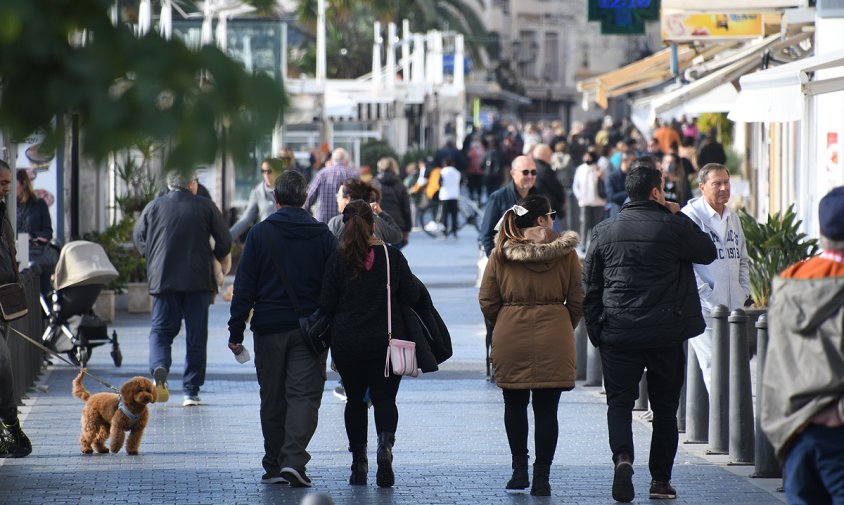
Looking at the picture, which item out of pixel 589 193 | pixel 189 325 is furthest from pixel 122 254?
pixel 589 193

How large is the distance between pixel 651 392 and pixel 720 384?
1.26 meters

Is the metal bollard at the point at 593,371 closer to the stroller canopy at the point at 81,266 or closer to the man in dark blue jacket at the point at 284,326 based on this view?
the stroller canopy at the point at 81,266

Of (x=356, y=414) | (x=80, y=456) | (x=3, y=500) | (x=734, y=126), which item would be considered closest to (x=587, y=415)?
(x=356, y=414)

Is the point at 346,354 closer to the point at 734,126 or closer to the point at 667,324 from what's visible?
the point at 667,324

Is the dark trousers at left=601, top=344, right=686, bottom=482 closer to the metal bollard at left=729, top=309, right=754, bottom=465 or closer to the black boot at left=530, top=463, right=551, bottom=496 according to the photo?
the black boot at left=530, top=463, right=551, bottom=496

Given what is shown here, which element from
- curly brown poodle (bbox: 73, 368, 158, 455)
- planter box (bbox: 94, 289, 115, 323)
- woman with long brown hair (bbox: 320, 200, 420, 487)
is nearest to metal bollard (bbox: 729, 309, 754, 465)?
woman with long brown hair (bbox: 320, 200, 420, 487)

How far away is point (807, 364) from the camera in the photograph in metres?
4.98

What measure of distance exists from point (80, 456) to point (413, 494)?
233cm

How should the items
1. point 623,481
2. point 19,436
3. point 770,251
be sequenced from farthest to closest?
point 770,251
point 19,436
point 623,481

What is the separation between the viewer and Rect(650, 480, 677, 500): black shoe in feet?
26.0

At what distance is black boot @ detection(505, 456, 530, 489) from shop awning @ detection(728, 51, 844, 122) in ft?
11.3

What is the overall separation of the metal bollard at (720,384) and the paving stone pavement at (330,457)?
0.18 metres

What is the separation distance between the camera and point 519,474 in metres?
8.14

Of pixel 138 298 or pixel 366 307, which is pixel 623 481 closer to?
pixel 366 307
